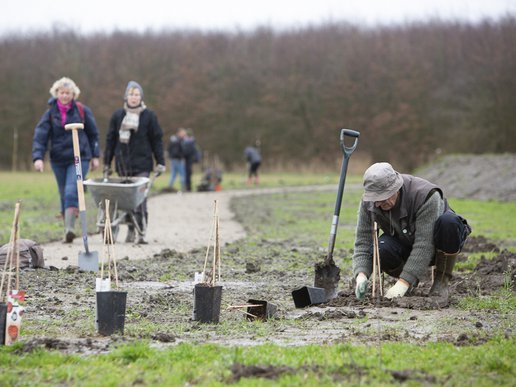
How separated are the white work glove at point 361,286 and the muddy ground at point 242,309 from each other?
6cm

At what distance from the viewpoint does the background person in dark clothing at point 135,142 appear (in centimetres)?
1355

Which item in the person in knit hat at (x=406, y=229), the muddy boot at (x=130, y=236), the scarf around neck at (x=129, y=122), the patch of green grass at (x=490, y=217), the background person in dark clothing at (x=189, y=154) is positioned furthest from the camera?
the background person in dark clothing at (x=189, y=154)

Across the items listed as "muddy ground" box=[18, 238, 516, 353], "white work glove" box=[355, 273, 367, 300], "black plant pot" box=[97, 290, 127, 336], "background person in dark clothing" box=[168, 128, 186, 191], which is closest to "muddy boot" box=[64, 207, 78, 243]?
"muddy ground" box=[18, 238, 516, 353]

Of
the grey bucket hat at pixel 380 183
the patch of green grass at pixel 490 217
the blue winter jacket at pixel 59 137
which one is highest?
the blue winter jacket at pixel 59 137

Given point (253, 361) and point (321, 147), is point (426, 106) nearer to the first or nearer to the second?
point (321, 147)

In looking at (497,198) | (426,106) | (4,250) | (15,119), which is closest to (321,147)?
(426,106)

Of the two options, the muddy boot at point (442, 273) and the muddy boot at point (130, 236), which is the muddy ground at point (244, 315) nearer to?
the muddy boot at point (442, 273)

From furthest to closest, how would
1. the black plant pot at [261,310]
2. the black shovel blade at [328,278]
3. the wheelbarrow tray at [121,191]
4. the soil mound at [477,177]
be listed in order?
the soil mound at [477,177] < the wheelbarrow tray at [121,191] < the black shovel blade at [328,278] < the black plant pot at [261,310]

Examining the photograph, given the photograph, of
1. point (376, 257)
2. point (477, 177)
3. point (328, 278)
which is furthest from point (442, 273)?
point (477, 177)

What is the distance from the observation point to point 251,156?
4231 cm

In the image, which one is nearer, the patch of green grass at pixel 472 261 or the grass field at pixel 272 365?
the grass field at pixel 272 365

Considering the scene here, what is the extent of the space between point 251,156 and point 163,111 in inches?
967

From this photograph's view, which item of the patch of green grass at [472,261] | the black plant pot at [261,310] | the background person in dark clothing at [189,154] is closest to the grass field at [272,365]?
the black plant pot at [261,310]

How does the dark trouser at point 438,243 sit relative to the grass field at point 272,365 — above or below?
above
